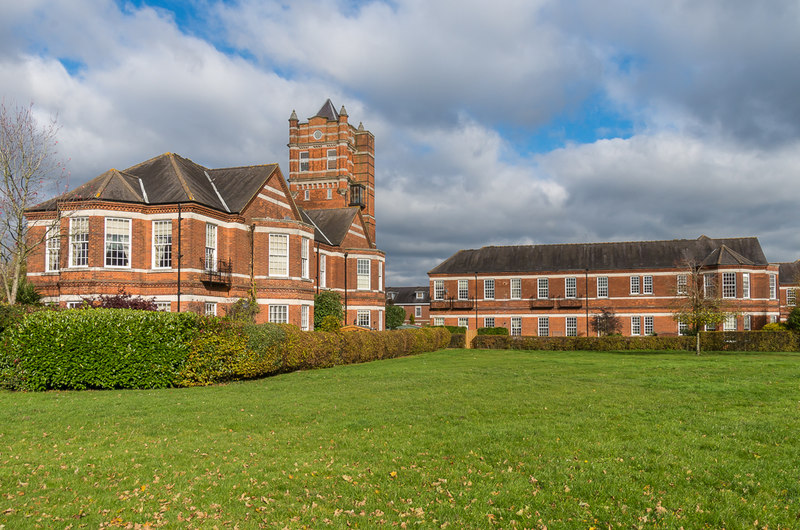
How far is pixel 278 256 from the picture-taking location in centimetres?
3369

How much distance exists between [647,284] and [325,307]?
1302 inches

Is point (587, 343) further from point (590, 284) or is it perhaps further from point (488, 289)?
point (488, 289)

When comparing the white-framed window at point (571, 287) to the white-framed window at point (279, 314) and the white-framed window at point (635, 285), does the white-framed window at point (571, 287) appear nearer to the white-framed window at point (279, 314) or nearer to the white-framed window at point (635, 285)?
the white-framed window at point (635, 285)

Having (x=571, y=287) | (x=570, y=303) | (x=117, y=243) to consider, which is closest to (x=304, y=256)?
(x=117, y=243)

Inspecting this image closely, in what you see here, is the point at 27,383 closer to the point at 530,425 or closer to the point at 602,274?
the point at 530,425

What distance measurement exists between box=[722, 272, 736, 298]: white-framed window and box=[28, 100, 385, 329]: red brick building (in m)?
37.2

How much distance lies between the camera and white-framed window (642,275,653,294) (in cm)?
5609

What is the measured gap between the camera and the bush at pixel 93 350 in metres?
17.7

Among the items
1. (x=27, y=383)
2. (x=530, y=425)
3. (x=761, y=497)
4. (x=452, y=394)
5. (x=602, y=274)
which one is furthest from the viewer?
(x=602, y=274)

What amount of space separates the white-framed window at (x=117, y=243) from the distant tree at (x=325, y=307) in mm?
12587

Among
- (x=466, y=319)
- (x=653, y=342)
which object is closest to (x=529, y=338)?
(x=653, y=342)

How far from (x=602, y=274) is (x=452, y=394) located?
45.1 metres

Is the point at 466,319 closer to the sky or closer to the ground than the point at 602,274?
closer to the ground

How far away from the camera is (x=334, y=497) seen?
7.91m
